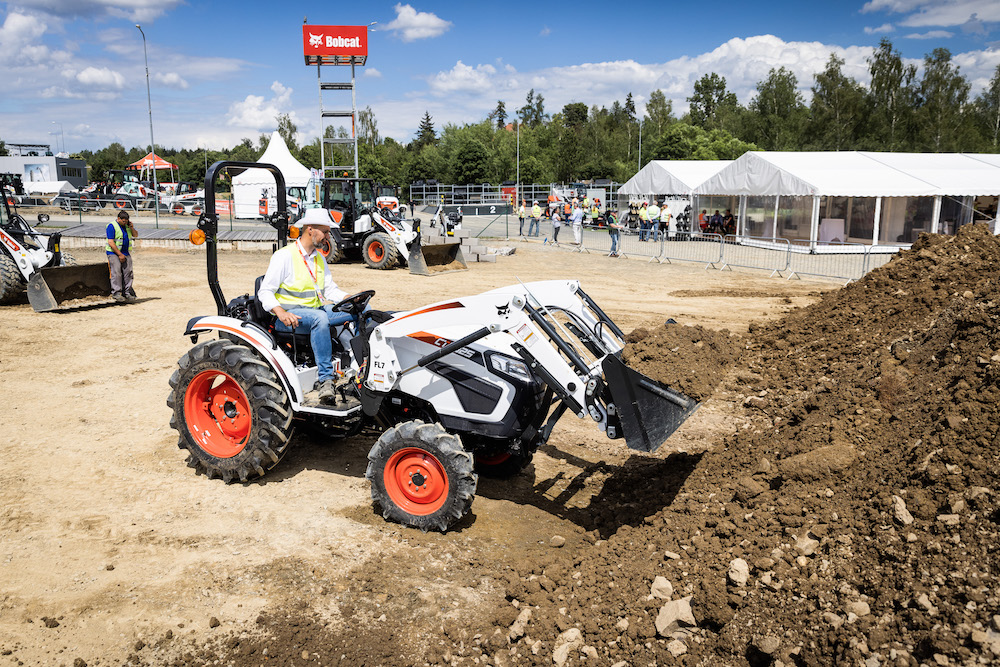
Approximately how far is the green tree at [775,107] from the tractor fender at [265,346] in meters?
66.1

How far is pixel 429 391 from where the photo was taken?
5270 millimetres

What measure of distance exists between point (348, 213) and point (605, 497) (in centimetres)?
1575

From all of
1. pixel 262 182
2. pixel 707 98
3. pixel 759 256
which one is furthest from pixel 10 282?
pixel 707 98

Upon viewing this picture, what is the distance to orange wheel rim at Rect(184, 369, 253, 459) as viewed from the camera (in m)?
6.11

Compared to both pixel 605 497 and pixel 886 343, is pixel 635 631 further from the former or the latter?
pixel 886 343

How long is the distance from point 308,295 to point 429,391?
148cm

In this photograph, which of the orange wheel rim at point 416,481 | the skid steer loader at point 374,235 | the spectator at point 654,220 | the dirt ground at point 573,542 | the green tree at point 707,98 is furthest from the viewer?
the green tree at point 707,98

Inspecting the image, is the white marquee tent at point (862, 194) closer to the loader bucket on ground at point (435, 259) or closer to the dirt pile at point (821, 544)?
the loader bucket on ground at point (435, 259)

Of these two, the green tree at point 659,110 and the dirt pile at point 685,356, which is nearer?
the dirt pile at point 685,356

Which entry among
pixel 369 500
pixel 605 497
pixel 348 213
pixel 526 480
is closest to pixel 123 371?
pixel 369 500

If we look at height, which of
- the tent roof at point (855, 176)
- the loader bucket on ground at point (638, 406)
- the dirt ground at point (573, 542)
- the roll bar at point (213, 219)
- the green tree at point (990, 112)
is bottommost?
the dirt ground at point (573, 542)

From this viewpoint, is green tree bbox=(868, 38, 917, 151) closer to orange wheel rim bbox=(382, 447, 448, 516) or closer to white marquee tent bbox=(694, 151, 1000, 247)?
white marquee tent bbox=(694, 151, 1000, 247)

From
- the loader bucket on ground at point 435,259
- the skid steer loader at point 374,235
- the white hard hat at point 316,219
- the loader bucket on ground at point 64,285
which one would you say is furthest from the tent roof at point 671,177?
the white hard hat at point 316,219

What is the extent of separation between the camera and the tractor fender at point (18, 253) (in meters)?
13.6
